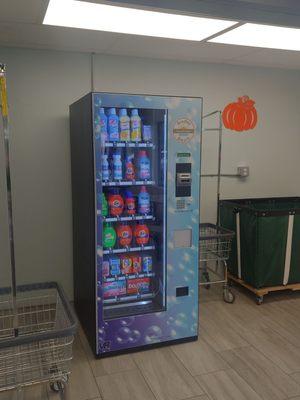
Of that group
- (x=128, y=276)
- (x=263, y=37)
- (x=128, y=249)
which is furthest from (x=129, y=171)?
(x=263, y=37)

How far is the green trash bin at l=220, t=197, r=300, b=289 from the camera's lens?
357 cm

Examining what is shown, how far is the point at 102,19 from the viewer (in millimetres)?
2312

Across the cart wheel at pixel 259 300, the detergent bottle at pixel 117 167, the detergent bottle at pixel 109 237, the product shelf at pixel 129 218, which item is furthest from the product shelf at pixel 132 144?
the cart wheel at pixel 259 300

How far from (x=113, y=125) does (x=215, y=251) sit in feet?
5.85

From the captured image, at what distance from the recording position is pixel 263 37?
8.89 ft

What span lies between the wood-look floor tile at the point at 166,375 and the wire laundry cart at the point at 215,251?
92cm

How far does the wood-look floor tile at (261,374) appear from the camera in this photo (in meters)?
2.35

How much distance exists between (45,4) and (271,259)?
113 inches

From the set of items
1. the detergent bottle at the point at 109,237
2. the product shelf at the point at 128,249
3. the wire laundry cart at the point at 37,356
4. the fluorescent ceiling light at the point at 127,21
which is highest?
the fluorescent ceiling light at the point at 127,21

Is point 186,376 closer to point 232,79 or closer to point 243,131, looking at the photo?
point 243,131

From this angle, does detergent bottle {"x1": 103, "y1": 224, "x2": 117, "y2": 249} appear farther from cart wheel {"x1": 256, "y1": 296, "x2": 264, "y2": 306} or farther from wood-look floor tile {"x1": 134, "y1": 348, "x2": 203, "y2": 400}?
cart wheel {"x1": 256, "y1": 296, "x2": 264, "y2": 306}

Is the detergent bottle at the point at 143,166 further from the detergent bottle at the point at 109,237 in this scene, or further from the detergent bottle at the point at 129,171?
the detergent bottle at the point at 109,237

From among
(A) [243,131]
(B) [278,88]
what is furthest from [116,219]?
(B) [278,88]

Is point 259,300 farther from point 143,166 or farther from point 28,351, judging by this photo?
point 28,351
